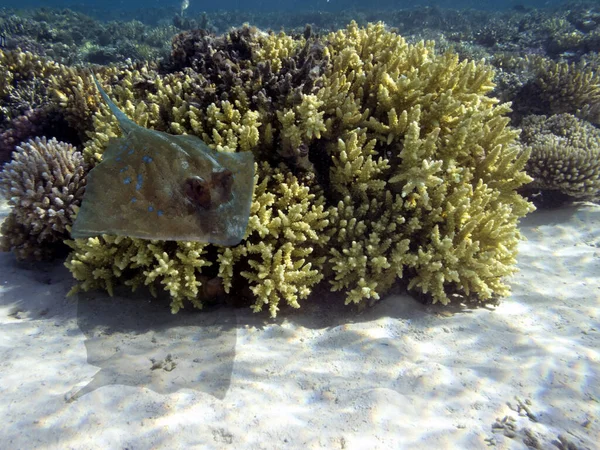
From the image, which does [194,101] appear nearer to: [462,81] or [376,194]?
[376,194]

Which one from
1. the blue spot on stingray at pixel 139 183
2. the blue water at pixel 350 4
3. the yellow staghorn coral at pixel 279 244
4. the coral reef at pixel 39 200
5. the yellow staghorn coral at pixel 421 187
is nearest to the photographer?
the blue spot on stingray at pixel 139 183

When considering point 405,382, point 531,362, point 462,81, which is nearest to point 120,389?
point 405,382

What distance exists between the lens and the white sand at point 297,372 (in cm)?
233

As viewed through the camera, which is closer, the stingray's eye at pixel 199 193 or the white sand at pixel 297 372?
the white sand at pixel 297 372

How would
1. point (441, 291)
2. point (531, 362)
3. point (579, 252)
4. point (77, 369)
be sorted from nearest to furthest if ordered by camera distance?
point (77, 369) < point (531, 362) < point (441, 291) < point (579, 252)

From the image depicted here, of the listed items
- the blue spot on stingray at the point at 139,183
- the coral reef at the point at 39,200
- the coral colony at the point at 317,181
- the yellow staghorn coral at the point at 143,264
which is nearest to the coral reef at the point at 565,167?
the coral colony at the point at 317,181

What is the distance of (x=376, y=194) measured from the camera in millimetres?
4168

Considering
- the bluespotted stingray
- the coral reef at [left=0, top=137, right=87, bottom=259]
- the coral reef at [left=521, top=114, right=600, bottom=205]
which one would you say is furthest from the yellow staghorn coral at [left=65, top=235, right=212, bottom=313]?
the coral reef at [left=521, top=114, right=600, bottom=205]

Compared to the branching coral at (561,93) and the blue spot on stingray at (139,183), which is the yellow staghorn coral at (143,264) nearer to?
the blue spot on stingray at (139,183)

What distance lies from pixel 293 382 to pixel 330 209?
6.30 feet

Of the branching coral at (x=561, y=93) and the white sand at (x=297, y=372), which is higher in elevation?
the branching coral at (x=561, y=93)

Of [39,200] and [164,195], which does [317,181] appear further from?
[39,200]

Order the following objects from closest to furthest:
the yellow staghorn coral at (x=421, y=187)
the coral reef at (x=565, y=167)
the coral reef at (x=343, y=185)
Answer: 1. the coral reef at (x=343, y=185)
2. the yellow staghorn coral at (x=421, y=187)
3. the coral reef at (x=565, y=167)

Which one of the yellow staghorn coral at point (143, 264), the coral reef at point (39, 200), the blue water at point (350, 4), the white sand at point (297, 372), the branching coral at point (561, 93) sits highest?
the blue water at point (350, 4)
